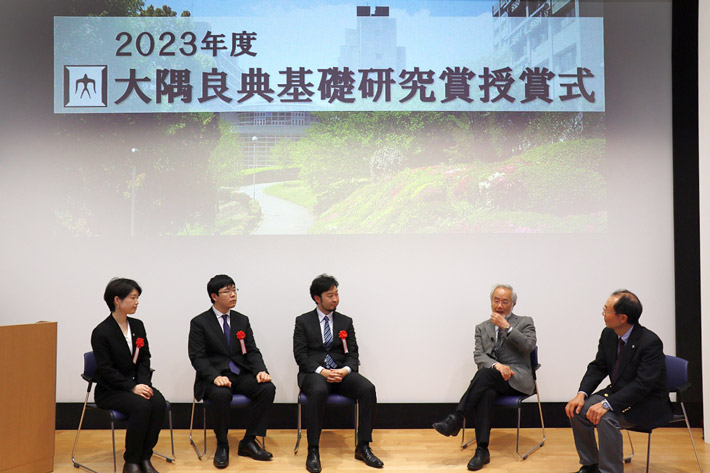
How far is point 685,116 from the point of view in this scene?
5.46 meters

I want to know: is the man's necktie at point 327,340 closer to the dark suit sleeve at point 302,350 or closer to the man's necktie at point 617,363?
the dark suit sleeve at point 302,350

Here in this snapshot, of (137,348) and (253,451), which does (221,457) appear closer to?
(253,451)

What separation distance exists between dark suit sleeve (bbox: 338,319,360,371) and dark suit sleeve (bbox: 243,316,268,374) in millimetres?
652

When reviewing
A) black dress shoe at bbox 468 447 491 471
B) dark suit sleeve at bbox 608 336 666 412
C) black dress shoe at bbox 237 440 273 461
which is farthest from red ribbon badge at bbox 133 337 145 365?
dark suit sleeve at bbox 608 336 666 412

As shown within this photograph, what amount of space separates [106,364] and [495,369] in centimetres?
273

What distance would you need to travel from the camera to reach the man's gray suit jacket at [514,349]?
4.68 m

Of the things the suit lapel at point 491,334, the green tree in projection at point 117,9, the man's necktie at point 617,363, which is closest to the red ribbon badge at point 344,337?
the suit lapel at point 491,334

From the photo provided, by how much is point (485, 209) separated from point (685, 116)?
187cm

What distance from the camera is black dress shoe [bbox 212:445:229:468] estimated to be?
4.39 meters

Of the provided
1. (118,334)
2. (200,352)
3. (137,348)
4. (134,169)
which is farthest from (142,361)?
(134,169)

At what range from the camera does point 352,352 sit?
5008 millimetres

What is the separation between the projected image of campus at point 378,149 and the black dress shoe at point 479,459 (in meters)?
1.89

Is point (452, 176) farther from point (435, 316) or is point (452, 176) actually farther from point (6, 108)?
point (6, 108)

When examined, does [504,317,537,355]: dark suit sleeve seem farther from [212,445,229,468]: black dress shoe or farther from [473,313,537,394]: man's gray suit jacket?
[212,445,229,468]: black dress shoe
